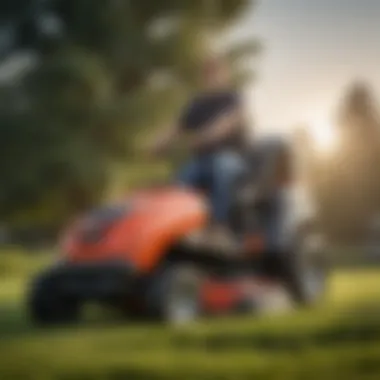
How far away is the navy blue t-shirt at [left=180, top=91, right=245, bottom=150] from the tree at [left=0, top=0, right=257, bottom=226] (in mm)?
23

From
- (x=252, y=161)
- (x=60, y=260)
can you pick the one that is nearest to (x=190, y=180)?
(x=252, y=161)

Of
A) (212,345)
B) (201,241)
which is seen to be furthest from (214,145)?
(212,345)

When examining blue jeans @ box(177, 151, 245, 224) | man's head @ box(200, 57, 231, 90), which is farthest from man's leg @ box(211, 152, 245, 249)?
man's head @ box(200, 57, 231, 90)

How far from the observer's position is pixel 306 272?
1.35 meters

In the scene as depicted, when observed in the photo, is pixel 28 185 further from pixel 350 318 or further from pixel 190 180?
pixel 350 318

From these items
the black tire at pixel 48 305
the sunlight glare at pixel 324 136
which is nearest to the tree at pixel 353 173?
the sunlight glare at pixel 324 136

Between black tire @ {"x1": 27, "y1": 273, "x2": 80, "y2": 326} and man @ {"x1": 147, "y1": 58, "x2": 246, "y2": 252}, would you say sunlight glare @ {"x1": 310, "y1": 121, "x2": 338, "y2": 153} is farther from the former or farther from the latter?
black tire @ {"x1": 27, "y1": 273, "x2": 80, "y2": 326}

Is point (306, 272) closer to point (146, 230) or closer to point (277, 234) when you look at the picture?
point (277, 234)

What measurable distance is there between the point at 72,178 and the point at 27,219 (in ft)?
0.27

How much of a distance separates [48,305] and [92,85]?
0.30 meters

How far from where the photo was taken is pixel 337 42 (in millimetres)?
1396

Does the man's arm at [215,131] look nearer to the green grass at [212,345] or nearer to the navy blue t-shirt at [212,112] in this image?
the navy blue t-shirt at [212,112]

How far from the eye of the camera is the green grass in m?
1.31

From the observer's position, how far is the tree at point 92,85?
1.35 m
